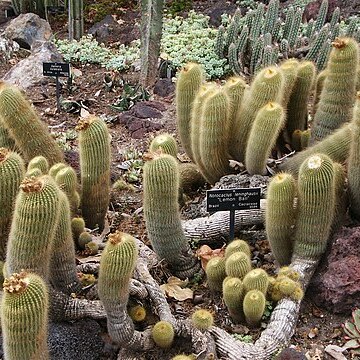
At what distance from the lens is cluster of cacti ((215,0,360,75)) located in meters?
7.78

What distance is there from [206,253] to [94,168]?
960 mm

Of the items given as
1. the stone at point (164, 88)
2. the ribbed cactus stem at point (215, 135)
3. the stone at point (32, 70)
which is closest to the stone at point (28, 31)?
the stone at point (32, 70)

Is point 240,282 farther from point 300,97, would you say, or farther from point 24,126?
point 300,97

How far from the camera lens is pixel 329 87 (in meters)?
4.51

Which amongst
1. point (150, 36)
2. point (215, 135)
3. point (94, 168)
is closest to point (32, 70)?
point (150, 36)

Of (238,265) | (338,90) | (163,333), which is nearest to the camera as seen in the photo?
(163,333)

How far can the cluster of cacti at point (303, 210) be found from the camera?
3445mm

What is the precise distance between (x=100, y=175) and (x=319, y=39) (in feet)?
15.6

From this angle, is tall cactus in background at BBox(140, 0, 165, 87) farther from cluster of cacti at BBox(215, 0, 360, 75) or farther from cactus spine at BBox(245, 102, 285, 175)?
cactus spine at BBox(245, 102, 285, 175)

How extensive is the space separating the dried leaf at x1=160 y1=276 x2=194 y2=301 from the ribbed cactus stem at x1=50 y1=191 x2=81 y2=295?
570mm

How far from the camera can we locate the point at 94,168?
4102 mm

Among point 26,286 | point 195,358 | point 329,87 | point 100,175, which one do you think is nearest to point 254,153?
point 329,87

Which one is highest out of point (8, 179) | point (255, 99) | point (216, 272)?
point (255, 99)

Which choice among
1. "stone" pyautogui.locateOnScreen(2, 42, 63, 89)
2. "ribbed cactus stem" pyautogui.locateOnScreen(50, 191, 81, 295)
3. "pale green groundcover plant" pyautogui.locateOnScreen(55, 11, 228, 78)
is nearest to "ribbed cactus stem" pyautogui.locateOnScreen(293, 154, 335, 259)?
"ribbed cactus stem" pyautogui.locateOnScreen(50, 191, 81, 295)
